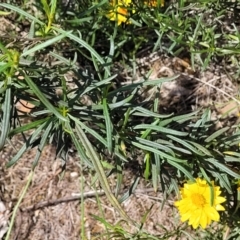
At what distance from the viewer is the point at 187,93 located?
8.80ft

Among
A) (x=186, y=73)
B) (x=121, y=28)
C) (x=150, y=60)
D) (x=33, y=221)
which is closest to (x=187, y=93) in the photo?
(x=186, y=73)

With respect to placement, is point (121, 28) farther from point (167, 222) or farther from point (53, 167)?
point (167, 222)

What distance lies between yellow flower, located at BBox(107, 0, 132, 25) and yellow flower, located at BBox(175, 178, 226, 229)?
0.79m

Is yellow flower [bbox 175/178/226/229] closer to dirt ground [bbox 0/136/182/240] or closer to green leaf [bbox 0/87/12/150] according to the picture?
dirt ground [bbox 0/136/182/240]

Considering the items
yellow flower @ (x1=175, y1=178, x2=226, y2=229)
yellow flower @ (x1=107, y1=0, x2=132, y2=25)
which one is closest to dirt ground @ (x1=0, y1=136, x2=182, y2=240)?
yellow flower @ (x1=175, y1=178, x2=226, y2=229)

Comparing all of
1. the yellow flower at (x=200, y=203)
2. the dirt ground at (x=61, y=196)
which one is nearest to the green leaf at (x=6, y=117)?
the yellow flower at (x=200, y=203)

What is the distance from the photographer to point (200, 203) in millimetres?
1908

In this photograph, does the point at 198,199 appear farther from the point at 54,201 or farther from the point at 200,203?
the point at 54,201

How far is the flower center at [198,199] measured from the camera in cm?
188

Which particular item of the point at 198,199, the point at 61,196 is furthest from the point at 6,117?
the point at 61,196

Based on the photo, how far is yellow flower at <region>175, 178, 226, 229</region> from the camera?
1.87 m

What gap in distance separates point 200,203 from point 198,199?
3 cm

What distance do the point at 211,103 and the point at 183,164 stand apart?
97 cm

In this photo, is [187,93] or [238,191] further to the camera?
[187,93]
